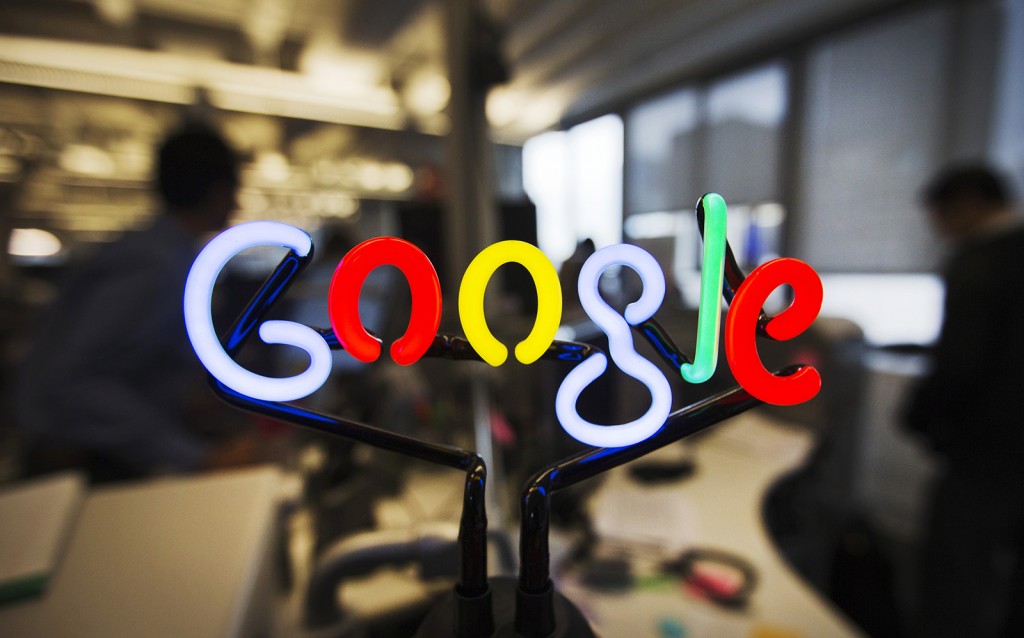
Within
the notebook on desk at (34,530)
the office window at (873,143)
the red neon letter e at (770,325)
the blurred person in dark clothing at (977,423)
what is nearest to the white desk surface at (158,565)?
the notebook on desk at (34,530)

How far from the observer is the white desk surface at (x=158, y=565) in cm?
39

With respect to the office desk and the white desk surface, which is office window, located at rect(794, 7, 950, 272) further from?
the white desk surface

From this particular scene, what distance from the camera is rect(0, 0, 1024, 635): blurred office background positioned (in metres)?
1.22

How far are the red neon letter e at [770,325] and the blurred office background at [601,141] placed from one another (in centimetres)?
33

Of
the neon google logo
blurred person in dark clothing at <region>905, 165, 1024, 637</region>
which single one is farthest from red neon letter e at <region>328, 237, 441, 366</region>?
blurred person in dark clothing at <region>905, 165, 1024, 637</region>

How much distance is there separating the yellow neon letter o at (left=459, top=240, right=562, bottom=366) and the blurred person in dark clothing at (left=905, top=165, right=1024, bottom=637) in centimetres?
172

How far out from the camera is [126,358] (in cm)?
121

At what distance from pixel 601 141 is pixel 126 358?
139 centimetres

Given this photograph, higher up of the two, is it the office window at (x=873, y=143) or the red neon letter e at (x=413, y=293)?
the office window at (x=873, y=143)

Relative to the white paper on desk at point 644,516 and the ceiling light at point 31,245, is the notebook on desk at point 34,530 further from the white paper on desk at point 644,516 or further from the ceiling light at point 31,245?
the ceiling light at point 31,245

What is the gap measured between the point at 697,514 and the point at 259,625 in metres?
1.07

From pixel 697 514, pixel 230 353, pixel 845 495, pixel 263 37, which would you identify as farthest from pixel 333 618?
pixel 263 37

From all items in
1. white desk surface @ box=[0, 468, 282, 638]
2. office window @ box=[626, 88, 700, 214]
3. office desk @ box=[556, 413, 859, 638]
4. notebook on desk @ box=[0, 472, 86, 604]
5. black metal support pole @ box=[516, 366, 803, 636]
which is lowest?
office desk @ box=[556, 413, 859, 638]

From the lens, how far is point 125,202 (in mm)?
7465
